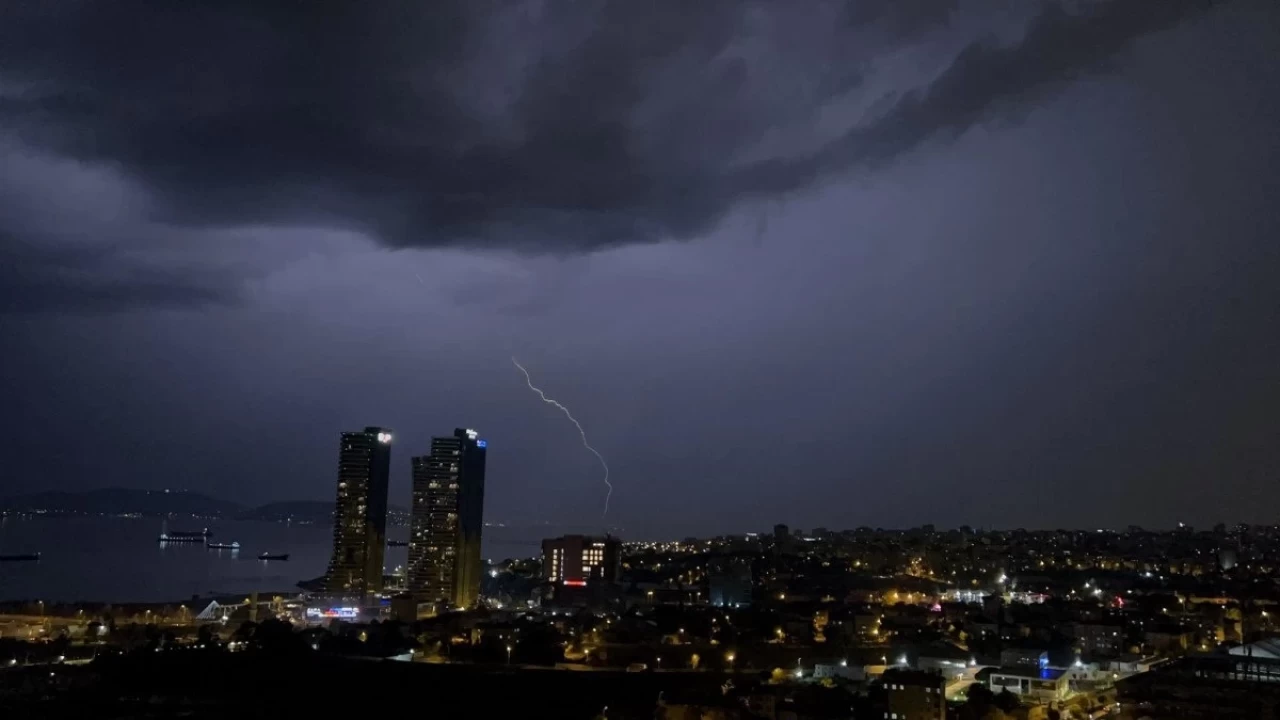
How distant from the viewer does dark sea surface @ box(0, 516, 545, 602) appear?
35969 mm

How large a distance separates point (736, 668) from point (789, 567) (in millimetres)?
27152

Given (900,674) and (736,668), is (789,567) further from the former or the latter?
(900,674)

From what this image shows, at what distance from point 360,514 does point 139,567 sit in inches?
826

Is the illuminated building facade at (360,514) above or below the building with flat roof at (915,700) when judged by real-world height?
above

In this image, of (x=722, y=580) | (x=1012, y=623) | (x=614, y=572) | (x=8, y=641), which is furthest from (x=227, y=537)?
(x=1012, y=623)

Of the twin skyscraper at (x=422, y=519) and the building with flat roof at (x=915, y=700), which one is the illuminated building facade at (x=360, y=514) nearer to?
the twin skyscraper at (x=422, y=519)

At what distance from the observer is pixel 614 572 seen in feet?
125

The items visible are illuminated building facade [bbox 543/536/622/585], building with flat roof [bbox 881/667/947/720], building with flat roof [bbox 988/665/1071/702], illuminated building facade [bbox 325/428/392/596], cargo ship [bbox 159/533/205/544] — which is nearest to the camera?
building with flat roof [bbox 881/667/947/720]

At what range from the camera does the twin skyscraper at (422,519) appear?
32.9m

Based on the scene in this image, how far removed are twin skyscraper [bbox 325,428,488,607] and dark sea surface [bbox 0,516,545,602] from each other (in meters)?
6.15

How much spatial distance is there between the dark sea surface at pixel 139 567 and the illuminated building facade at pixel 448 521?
314 inches

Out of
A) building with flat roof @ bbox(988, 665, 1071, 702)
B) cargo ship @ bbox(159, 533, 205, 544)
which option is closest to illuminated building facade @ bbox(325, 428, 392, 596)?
building with flat roof @ bbox(988, 665, 1071, 702)

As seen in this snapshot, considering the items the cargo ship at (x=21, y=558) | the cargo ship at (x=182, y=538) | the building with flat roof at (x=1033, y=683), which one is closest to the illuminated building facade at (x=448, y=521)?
the building with flat roof at (x=1033, y=683)

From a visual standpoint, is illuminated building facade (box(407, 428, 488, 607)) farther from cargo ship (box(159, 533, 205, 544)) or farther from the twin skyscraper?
cargo ship (box(159, 533, 205, 544))
